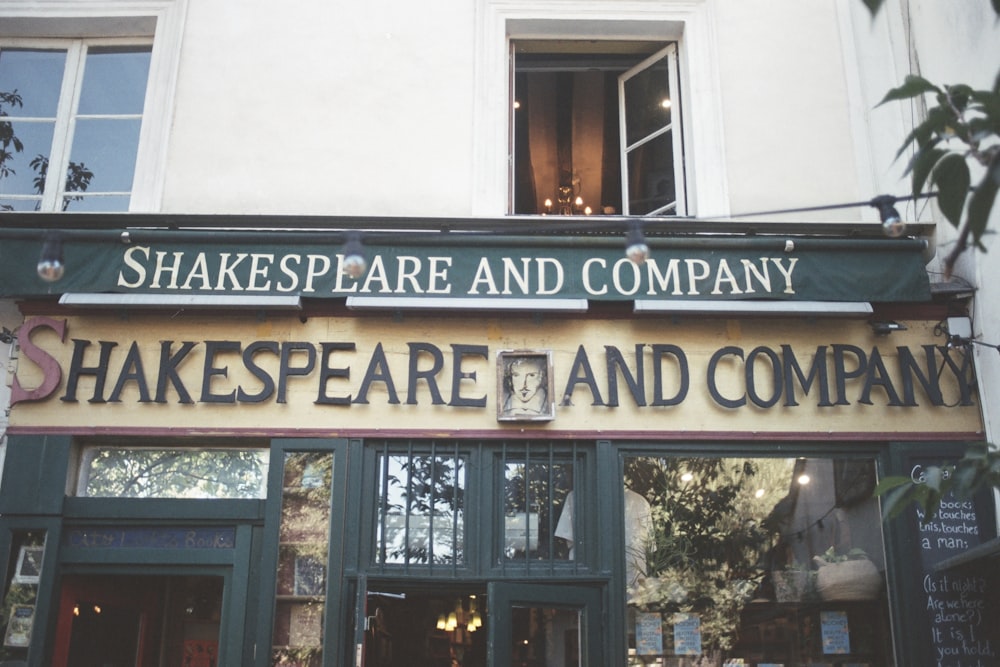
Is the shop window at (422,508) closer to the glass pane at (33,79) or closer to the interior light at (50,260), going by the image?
the interior light at (50,260)

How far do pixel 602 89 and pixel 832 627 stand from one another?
180 inches

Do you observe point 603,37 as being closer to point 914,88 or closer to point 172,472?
point 172,472

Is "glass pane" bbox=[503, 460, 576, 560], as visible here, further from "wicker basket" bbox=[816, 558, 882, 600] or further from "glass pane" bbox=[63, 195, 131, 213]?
"glass pane" bbox=[63, 195, 131, 213]

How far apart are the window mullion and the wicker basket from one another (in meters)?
6.07

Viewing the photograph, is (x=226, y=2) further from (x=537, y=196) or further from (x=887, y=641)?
(x=887, y=641)

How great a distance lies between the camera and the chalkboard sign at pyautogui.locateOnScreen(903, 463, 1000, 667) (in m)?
5.95

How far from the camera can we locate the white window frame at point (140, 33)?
7.00 meters

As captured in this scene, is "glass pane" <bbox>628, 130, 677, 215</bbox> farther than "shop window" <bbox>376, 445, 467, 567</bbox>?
Yes

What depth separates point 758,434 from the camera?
249 inches

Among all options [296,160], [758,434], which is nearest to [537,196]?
[296,160]

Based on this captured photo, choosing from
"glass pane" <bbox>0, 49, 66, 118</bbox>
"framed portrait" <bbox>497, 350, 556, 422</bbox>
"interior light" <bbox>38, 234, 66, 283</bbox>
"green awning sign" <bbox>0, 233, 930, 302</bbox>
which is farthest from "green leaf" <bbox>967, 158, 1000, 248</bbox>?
"glass pane" <bbox>0, 49, 66, 118</bbox>

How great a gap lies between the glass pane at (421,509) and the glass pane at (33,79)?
4.01 m

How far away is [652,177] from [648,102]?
66 centimetres

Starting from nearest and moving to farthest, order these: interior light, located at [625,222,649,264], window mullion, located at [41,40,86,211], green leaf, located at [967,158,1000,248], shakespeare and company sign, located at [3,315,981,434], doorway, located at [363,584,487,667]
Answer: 1. green leaf, located at [967,158,1000,248]
2. interior light, located at [625,222,649,264]
3. shakespeare and company sign, located at [3,315,981,434]
4. window mullion, located at [41,40,86,211]
5. doorway, located at [363,584,487,667]
